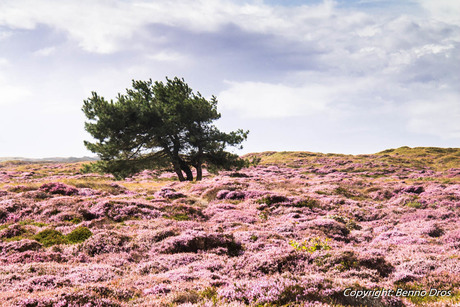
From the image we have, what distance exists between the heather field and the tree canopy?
1074 centimetres

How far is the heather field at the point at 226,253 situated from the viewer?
19.6ft

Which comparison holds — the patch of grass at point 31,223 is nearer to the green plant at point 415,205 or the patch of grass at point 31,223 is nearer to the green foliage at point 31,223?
the green foliage at point 31,223

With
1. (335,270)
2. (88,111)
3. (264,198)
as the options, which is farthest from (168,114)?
(335,270)

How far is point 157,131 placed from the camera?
31.3 metres

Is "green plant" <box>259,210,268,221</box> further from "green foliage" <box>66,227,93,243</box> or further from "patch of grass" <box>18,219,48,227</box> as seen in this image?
"patch of grass" <box>18,219,48,227</box>

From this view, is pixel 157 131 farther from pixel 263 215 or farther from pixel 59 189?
pixel 263 215

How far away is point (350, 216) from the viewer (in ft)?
57.9

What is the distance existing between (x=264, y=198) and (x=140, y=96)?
75.9ft

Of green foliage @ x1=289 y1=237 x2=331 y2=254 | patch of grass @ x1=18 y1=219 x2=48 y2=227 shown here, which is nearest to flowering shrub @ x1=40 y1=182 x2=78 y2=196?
patch of grass @ x1=18 y1=219 x2=48 y2=227

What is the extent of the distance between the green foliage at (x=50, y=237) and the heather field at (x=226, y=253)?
6 cm

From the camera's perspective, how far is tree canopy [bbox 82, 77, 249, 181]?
29.5 metres

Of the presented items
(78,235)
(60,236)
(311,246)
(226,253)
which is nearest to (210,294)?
(226,253)

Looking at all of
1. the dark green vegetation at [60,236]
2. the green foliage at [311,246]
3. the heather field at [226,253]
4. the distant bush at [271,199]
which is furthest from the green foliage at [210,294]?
the distant bush at [271,199]

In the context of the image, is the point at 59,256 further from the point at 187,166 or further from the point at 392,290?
the point at 187,166
